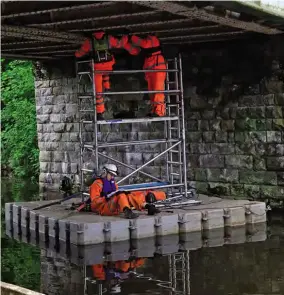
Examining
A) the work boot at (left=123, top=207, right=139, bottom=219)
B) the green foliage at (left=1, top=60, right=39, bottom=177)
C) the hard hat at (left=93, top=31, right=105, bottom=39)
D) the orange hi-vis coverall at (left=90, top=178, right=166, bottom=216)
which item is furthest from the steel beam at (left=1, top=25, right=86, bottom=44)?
the green foliage at (left=1, top=60, right=39, bottom=177)

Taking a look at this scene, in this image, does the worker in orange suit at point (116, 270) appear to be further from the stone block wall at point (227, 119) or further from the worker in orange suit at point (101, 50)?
the stone block wall at point (227, 119)

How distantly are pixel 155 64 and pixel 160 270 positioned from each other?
460 cm

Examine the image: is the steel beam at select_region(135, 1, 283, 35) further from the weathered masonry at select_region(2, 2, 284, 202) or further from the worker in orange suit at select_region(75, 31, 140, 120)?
the worker in orange suit at select_region(75, 31, 140, 120)

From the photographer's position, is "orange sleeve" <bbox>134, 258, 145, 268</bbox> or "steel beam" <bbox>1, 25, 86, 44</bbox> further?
"steel beam" <bbox>1, 25, 86, 44</bbox>

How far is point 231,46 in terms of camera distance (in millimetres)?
14305

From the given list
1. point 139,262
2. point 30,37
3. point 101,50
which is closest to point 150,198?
point 139,262

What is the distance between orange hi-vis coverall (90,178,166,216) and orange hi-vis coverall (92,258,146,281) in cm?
166

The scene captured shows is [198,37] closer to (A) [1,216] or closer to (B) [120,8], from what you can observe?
(B) [120,8]

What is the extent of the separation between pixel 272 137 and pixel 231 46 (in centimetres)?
214

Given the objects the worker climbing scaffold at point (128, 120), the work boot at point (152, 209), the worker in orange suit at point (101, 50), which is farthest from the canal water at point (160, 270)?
the worker in orange suit at point (101, 50)

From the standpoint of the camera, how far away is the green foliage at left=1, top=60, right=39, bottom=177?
23797mm


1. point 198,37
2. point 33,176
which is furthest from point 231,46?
point 33,176

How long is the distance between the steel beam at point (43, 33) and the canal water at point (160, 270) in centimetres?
363

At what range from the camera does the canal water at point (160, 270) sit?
26.2ft
